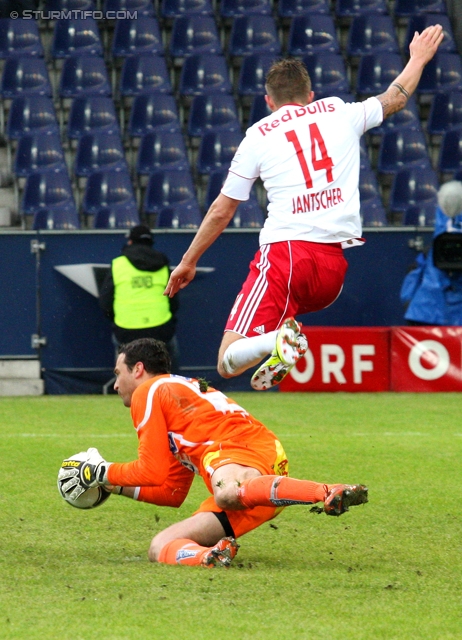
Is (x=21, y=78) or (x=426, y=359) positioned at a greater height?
(x=21, y=78)

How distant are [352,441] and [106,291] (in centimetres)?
346

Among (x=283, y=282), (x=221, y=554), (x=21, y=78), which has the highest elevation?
(x=21, y=78)

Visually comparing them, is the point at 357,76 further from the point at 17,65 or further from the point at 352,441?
the point at 352,441

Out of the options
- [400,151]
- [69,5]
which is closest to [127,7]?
[69,5]

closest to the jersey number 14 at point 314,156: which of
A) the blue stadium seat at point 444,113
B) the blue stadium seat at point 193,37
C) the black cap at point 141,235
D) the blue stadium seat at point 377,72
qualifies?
the black cap at point 141,235

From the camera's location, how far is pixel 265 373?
4918 millimetres

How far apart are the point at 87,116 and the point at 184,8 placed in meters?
2.78

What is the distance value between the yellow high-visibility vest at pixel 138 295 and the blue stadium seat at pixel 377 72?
6066mm

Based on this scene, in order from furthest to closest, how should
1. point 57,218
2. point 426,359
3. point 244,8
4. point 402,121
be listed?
point 244,8, point 402,121, point 57,218, point 426,359

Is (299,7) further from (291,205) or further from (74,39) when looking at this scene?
(291,205)

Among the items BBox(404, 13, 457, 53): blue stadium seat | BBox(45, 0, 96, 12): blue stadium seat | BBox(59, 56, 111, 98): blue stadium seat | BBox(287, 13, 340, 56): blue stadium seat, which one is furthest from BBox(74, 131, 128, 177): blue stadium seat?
BBox(404, 13, 457, 53): blue stadium seat

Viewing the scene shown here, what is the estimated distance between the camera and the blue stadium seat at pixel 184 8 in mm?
16094

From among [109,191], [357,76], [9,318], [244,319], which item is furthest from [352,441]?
[357,76]

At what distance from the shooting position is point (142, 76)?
15195 mm
